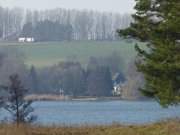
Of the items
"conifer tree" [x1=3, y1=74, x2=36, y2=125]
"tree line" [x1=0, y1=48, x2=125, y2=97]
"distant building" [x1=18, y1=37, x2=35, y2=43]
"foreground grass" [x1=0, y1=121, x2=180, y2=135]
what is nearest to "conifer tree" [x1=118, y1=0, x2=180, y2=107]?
"foreground grass" [x1=0, y1=121, x2=180, y2=135]

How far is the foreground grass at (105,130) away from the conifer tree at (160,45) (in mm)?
2309

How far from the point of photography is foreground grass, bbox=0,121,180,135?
2211 cm

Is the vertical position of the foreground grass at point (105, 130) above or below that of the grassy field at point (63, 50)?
above

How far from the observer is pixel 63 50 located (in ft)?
460

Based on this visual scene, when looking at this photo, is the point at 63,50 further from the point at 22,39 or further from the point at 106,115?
the point at 106,115

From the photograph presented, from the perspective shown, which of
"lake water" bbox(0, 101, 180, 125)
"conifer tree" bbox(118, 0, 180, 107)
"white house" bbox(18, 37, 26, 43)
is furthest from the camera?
"white house" bbox(18, 37, 26, 43)

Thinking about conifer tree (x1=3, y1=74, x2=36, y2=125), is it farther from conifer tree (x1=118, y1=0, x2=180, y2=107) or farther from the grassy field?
the grassy field

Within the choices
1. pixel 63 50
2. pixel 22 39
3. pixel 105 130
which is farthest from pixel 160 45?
pixel 22 39

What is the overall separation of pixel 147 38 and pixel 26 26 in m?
120

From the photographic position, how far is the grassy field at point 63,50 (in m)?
128

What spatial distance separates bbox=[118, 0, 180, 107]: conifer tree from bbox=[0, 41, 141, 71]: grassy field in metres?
93.2

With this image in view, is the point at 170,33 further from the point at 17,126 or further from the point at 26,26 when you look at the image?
the point at 26,26

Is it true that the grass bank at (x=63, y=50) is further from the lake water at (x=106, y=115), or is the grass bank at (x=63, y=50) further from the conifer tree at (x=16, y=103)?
the conifer tree at (x=16, y=103)

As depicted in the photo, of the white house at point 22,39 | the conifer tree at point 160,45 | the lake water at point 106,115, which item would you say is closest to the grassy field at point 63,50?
the white house at point 22,39
